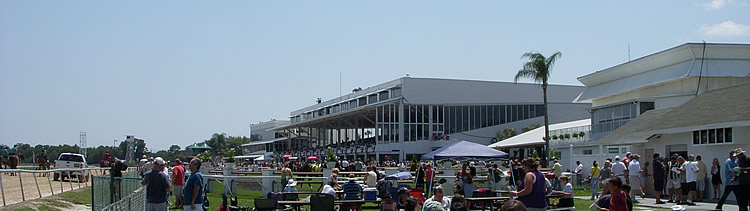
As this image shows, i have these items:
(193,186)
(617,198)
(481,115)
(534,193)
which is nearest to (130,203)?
(193,186)

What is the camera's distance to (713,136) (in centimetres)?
1828

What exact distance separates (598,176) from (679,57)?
61.9ft

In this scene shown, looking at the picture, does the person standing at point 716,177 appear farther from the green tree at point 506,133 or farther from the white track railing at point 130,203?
the green tree at point 506,133

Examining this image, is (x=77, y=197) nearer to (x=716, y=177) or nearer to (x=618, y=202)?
(x=618, y=202)

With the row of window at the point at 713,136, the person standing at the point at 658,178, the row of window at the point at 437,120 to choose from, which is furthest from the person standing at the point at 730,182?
the row of window at the point at 437,120

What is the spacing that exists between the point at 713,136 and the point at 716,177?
5.11 ft

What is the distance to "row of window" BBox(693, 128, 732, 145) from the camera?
58.1ft

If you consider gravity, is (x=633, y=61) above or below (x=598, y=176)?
above

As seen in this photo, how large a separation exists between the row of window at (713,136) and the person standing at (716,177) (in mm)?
767

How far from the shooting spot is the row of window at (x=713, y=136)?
17.7m

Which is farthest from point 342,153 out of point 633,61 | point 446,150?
point 446,150

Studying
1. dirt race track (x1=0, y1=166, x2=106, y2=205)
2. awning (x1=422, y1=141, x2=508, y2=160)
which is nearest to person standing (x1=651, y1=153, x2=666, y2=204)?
awning (x1=422, y1=141, x2=508, y2=160)

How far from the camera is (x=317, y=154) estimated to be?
79.2 metres

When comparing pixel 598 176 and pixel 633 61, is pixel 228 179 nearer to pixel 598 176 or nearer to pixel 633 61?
pixel 598 176
